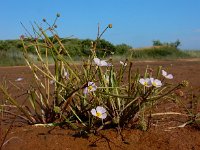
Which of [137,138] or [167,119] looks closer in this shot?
[137,138]

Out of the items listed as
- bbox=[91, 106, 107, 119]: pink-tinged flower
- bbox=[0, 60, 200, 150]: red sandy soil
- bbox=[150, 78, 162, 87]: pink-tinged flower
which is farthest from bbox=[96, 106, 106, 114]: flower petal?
bbox=[150, 78, 162, 87]: pink-tinged flower

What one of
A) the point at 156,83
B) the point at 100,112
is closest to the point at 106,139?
the point at 100,112

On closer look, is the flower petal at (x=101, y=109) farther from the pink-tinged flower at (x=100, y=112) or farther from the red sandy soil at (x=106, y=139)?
the red sandy soil at (x=106, y=139)

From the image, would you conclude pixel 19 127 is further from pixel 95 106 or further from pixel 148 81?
pixel 148 81

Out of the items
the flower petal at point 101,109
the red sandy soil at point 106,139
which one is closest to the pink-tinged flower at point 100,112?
the flower petal at point 101,109

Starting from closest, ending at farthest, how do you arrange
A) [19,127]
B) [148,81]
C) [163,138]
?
1. [148,81]
2. [163,138]
3. [19,127]

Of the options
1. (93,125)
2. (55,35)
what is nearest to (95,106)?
(93,125)

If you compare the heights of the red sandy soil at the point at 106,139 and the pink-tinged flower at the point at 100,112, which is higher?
the pink-tinged flower at the point at 100,112

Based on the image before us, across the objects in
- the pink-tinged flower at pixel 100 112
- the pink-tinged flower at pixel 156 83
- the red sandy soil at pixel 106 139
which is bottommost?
the red sandy soil at pixel 106 139

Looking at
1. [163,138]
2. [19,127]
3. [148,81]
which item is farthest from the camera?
[19,127]

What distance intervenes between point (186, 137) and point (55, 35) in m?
0.75

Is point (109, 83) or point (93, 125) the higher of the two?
point (109, 83)

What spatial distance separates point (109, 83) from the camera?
1840 mm

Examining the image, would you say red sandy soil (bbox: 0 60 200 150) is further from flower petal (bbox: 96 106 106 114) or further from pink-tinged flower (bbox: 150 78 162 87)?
pink-tinged flower (bbox: 150 78 162 87)
